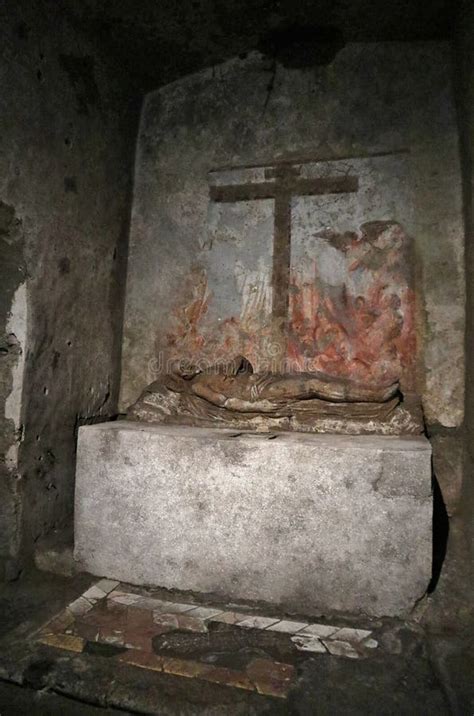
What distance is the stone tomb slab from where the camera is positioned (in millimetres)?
2496

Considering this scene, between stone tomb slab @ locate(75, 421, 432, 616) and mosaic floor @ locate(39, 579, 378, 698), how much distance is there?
162 mm

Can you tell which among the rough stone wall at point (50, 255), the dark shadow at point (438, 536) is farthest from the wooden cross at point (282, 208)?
the dark shadow at point (438, 536)

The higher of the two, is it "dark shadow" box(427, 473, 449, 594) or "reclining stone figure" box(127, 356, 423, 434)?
"reclining stone figure" box(127, 356, 423, 434)

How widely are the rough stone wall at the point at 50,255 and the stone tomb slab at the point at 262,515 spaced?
43cm

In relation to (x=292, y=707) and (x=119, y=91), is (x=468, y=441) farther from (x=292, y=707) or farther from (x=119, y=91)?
(x=119, y=91)

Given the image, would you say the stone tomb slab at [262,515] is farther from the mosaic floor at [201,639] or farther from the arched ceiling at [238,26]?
the arched ceiling at [238,26]

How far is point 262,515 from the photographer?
266 centimetres

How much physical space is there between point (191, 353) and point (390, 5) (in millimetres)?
3072

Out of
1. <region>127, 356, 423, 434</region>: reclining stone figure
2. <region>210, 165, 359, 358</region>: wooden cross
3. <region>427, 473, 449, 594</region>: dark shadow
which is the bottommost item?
<region>427, 473, 449, 594</region>: dark shadow

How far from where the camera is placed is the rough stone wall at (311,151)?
11.8 ft

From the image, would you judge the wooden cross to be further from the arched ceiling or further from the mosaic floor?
the mosaic floor

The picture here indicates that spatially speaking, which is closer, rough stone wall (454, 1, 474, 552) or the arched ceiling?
rough stone wall (454, 1, 474, 552)

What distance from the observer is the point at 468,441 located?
3.37 m

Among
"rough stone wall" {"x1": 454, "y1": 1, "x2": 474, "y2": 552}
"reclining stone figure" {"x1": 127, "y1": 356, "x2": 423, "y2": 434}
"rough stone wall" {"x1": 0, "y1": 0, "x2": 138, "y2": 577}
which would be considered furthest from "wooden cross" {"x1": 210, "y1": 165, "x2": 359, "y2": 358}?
"rough stone wall" {"x1": 0, "y1": 0, "x2": 138, "y2": 577}
